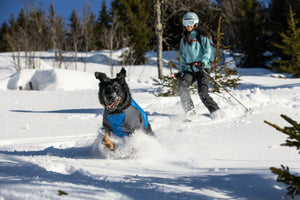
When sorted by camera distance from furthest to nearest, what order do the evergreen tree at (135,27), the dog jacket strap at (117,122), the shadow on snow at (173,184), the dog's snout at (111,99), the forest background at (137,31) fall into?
the evergreen tree at (135,27) → the forest background at (137,31) → the dog jacket strap at (117,122) → the dog's snout at (111,99) → the shadow on snow at (173,184)

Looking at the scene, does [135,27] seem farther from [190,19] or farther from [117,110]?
[117,110]

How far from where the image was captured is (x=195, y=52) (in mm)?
5082

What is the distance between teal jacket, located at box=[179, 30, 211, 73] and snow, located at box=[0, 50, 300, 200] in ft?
3.44

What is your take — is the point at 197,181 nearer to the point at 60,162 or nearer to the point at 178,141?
the point at 60,162

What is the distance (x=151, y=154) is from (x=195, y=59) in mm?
2539

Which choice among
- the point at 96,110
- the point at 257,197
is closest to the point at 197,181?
the point at 257,197

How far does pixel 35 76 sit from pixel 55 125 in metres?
7.01

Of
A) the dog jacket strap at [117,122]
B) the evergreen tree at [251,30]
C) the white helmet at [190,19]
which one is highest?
the evergreen tree at [251,30]

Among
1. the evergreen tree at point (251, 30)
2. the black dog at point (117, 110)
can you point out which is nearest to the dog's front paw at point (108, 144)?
the black dog at point (117, 110)

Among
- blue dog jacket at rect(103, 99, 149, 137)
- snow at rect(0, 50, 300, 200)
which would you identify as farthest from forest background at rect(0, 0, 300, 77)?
blue dog jacket at rect(103, 99, 149, 137)

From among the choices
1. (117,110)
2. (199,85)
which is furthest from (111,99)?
(199,85)

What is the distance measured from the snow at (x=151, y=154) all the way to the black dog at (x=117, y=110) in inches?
4.8

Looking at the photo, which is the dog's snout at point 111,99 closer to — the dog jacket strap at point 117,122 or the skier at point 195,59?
the dog jacket strap at point 117,122

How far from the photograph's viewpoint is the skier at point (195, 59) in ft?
16.2
